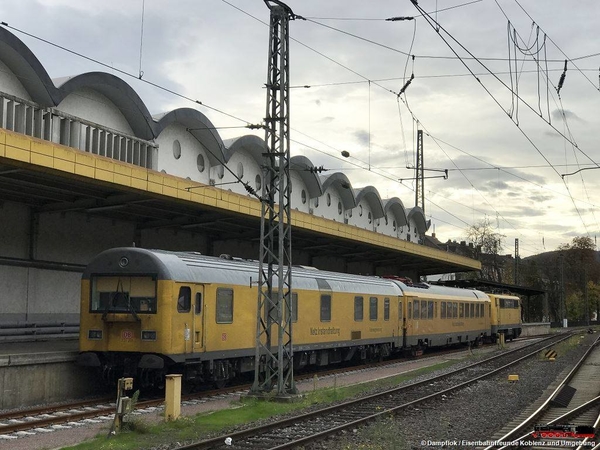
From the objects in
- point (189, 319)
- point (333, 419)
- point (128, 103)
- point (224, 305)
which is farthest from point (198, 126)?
point (333, 419)

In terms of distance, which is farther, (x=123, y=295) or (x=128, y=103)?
(x=128, y=103)

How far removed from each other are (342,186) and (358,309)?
2204 cm

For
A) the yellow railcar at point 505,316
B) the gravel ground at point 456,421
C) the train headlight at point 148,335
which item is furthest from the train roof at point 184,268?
the yellow railcar at point 505,316

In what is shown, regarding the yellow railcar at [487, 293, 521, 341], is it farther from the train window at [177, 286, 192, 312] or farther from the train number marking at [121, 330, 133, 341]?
→ the train number marking at [121, 330, 133, 341]

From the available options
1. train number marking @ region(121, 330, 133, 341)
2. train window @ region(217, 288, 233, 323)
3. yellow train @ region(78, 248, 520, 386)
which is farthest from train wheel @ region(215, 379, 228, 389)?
train number marking @ region(121, 330, 133, 341)

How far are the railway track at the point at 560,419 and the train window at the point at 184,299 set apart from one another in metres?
7.55

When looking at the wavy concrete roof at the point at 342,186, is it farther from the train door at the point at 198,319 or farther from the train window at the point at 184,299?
the train window at the point at 184,299

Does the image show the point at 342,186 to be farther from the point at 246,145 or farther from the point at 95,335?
the point at 95,335

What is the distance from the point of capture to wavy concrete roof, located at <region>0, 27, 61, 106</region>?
2502 cm

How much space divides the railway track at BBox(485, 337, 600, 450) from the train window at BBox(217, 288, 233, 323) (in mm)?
7452

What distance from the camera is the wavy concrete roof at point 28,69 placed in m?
25.0

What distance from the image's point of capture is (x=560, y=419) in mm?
14875

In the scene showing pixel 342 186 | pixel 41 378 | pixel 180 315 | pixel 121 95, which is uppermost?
pixel 121 95

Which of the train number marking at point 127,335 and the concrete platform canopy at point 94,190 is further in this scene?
the concrete platform canopy at point 94,190
